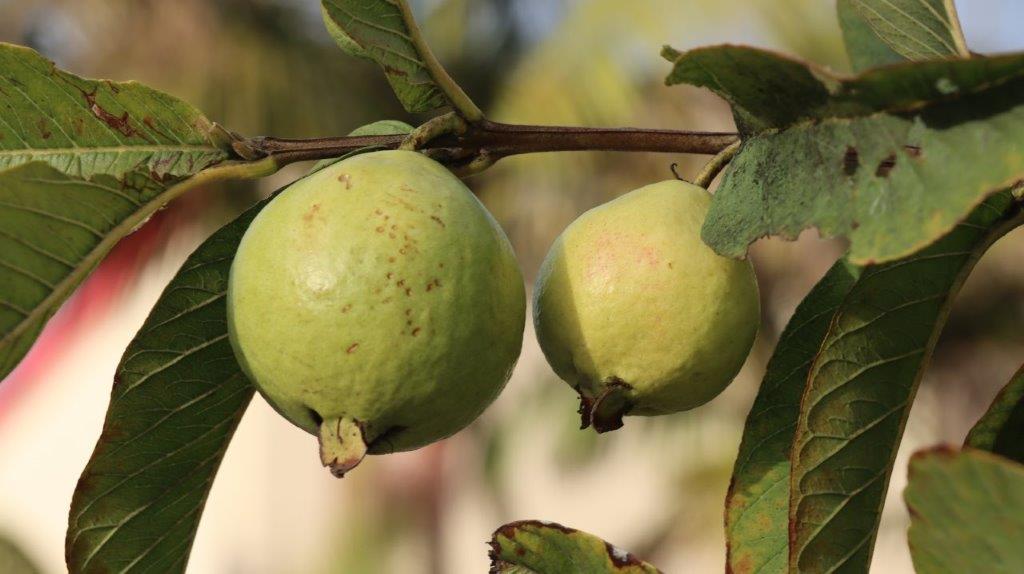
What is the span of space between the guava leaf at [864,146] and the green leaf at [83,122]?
40cm

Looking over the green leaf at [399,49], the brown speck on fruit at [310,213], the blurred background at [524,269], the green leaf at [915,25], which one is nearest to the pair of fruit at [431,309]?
the brown speck on fruit at [310,213]

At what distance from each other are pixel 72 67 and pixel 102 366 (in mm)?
3413

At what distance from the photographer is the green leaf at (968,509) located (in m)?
0.61

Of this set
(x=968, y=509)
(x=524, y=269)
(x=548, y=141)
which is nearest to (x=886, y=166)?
(x=968, y=509)

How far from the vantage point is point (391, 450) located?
88cm

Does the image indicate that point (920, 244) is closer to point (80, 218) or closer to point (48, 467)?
point (80, 218)

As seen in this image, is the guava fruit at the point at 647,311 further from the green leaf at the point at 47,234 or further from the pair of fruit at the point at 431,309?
the green leaf at the point at 47,234

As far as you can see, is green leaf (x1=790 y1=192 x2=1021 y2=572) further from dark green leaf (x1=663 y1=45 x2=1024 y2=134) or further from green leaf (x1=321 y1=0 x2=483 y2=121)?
green leaf (x1=321 y1=0 x2=483 y2=121)

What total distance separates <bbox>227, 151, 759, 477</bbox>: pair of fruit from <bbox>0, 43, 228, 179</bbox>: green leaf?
12cm

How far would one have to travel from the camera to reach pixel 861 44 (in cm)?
112

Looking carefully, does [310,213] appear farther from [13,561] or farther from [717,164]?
[13,561]

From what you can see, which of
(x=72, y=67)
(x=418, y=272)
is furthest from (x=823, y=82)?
(x=72, y=67)

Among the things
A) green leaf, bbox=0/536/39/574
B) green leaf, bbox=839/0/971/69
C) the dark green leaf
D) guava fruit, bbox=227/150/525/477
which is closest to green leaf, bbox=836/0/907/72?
green leaf, bbox=839/0/971/69

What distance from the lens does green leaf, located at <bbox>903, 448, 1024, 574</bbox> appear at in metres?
0.61
